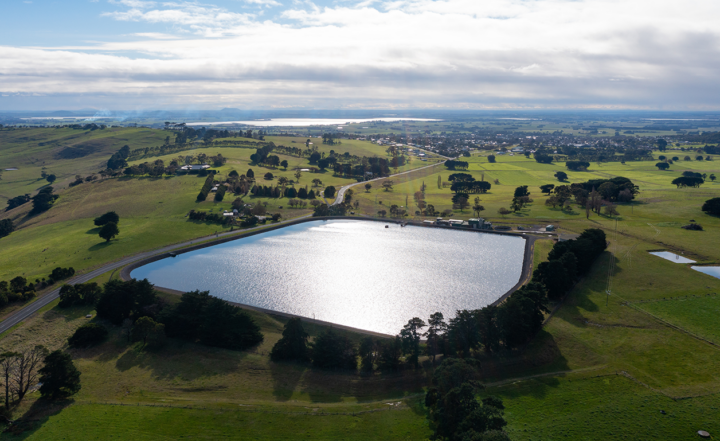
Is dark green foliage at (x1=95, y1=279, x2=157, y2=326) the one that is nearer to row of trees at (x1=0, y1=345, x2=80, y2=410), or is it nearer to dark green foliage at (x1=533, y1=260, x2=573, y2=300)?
row of trees at (x1=0, y1=345, x2=80, y2=410)

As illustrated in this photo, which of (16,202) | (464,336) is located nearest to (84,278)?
(464,336)

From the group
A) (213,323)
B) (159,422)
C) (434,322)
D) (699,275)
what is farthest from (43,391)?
(699,275)

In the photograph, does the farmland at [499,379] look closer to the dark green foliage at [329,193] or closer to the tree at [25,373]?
→ the tree at [25,373]

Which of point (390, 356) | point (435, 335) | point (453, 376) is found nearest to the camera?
point (453, 376)

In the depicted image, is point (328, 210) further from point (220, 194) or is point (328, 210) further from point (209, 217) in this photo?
point (220, 194)

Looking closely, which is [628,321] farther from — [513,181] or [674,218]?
[513,181]

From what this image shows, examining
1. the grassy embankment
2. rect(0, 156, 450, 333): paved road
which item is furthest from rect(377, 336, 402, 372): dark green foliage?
the grassy embankment

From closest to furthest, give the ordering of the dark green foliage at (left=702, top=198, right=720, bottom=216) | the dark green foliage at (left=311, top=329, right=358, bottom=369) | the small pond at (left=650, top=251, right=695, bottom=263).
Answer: the dark green foliage at (left=311, top=329, right=358, bottom=369) < the small pond at (left=650, top=251, right=695, bottom=263) < the dark green foliage at (left=702, top=198, right=720, bottom=216)
